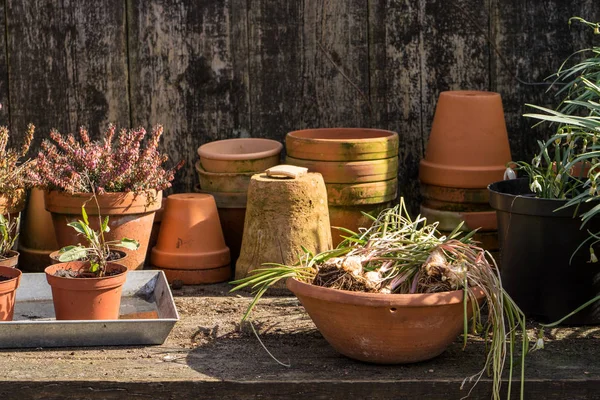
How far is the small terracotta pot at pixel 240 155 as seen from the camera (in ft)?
13.4

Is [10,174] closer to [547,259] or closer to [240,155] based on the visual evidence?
[240,155]

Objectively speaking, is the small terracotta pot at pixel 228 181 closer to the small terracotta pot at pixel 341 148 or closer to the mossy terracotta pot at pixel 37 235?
the small terracotta pot at pixel 341 148

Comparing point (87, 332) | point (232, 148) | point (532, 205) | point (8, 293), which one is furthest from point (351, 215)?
point (8, 293)

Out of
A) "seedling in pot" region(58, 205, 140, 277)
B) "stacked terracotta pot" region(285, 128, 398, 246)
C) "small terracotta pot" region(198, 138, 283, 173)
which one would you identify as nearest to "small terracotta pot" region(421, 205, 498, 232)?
"stacked terracotta pot" region(285, 128, 398, 246)

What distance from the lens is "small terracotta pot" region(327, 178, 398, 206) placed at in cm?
399

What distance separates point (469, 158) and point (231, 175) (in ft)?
3.25

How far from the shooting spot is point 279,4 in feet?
14.1

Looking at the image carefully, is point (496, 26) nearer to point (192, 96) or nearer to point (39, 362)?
point (192, 96)

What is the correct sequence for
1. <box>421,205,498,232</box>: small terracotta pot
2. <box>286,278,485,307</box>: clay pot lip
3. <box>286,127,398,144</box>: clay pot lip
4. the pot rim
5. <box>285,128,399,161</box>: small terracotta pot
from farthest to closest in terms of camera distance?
<box>286,127,398,144</box>: clay pot lip < <box>421,205,498,232</box>: small terracotta pot < <box>285,128,399,161</box>: small terracotta pot < the pot rim < <box>286,278,485,307</box>: clay pot lip

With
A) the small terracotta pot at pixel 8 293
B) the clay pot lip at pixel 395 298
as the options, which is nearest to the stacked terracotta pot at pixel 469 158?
the clay pot lip at pixel 395 298

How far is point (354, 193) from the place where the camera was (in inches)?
157

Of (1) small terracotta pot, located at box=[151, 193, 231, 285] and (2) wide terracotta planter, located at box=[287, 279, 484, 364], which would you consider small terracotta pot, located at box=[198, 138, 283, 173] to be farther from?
(2) wide terracotta planter, located at box=[287, 279, 484, 364]

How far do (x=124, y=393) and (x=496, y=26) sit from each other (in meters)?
2.42

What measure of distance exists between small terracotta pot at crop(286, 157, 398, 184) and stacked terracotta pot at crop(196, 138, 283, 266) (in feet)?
0.78
